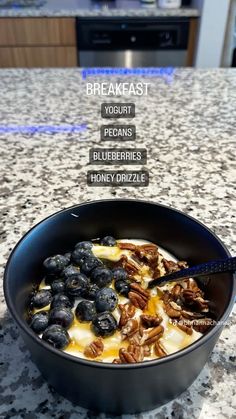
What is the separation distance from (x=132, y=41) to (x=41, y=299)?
8.34ft

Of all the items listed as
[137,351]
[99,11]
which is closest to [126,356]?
[137,351]

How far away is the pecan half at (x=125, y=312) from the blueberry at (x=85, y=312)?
32 millimetres

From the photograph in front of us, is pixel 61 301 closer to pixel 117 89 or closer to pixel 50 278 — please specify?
pixel 50 278

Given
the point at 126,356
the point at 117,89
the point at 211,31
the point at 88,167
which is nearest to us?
the point at 126,356

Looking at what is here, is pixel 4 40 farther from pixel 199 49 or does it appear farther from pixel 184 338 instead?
pixel 184 338

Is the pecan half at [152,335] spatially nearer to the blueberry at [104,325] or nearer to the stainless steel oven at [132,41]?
the blueberry at [104,325]

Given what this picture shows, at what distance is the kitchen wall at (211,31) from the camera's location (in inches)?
101

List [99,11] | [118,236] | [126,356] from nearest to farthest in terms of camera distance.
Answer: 1. [126,356]
2. [118,236]
3. [99,11]

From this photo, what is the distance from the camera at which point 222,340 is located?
0.46 meters

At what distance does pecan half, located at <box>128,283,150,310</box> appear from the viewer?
45 cm

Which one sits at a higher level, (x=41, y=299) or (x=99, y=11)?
(x=99, y=11)

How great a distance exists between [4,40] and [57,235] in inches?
101

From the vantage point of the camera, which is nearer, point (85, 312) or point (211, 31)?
point (85, 312)

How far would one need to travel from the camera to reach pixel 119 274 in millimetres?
488
